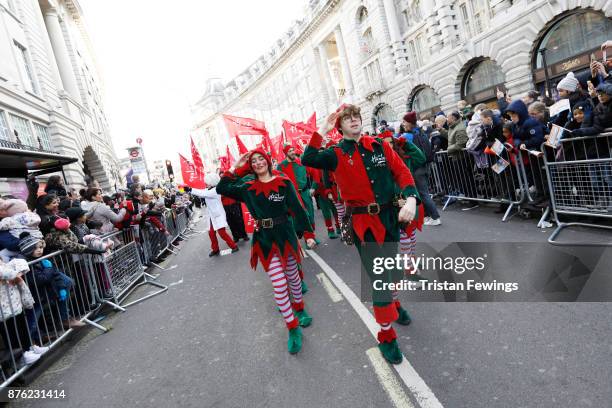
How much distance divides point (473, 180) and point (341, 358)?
20.7ft

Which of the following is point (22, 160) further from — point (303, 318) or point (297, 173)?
point (303, 318)

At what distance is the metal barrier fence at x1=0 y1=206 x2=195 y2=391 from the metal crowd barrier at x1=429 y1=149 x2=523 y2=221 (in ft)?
→ 21.8

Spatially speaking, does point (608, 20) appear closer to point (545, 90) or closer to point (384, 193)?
point (545, 90)

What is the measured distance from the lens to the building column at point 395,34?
95.1 ft

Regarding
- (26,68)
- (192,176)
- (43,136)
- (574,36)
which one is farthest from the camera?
(26,68)

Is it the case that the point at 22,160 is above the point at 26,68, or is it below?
below

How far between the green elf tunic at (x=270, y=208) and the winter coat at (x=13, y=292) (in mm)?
2367

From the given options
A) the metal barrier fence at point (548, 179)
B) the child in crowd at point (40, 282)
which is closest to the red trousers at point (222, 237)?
the child in crowd at point (40, 282)

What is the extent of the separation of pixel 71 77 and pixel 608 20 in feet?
97.2

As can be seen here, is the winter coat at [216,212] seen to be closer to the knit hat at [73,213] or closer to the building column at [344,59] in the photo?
the knit hat at [73,213]

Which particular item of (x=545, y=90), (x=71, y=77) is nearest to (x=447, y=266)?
(x=545, y=90)

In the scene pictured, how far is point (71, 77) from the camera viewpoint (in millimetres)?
25047

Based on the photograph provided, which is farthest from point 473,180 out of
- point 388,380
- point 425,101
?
point 425,101

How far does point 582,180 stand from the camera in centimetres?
523
